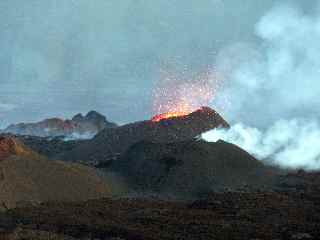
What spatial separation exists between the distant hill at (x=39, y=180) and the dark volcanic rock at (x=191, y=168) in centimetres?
1104

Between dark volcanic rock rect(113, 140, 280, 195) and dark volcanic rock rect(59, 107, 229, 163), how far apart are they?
35769 millimetres

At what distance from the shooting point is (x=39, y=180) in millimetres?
87875

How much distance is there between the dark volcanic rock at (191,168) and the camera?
9831 centimetres

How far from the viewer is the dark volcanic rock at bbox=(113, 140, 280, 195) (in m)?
98.3

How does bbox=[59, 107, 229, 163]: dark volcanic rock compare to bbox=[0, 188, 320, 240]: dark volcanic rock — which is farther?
bbox=[59, 107, 229, 163]: dark volcanic rock

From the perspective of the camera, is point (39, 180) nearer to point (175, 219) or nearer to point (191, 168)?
point (191, 168)

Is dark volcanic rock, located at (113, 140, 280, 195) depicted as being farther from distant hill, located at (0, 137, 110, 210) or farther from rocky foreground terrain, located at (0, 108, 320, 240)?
distant hill, located at (0, 137, 110, 210)

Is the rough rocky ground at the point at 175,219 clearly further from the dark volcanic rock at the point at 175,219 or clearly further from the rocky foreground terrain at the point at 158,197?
the rocky foreground terrain at the point at 158,197

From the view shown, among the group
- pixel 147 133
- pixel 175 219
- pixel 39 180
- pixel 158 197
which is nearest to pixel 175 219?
pixel 175 219

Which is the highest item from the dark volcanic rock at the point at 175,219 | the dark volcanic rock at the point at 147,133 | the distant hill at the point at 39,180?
the dark volcanic rock at the point at 147,133

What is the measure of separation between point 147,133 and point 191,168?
5982cm

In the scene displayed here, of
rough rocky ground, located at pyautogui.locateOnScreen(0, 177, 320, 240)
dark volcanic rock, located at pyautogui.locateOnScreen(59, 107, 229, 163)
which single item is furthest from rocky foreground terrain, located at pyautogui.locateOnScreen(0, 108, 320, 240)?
dark volcanic rock, located at pyautogui.locateOnScreen(59, 107, 229, 163)

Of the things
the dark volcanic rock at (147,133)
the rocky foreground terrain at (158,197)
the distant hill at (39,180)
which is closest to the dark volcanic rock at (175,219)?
the rocky foreground terrain at (158,197)

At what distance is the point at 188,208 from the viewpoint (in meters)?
76.7
